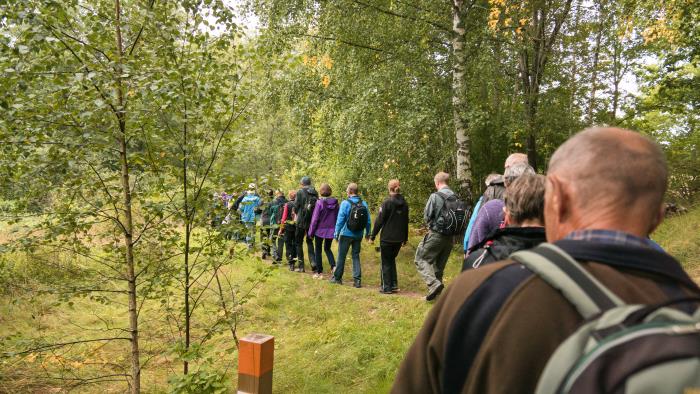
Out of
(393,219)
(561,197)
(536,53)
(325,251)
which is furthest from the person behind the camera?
(536,53)

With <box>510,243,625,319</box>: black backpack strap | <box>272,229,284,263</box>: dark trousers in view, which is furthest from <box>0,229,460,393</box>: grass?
<box>510,243,625,319</box>: black backpack strap

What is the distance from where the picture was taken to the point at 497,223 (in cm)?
382

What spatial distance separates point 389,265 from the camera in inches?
310

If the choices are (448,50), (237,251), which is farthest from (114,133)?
(448,50)

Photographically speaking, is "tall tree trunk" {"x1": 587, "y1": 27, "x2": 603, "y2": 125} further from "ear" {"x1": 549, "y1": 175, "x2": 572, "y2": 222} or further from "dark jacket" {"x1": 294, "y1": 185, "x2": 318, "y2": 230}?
"ear" {"x1": 549, "y1": 175, "x2": 572, "y2": 222}

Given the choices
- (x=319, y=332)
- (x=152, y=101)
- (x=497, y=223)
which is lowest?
(x=319, y=332)

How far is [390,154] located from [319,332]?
16.6 feet

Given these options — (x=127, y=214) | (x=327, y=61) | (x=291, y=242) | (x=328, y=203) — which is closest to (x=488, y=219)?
(x=127, y=214)

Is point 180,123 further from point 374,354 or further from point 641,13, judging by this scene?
point 641,13

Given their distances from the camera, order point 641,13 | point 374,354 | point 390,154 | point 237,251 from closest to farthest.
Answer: point 237,251, point 374,354, point 641,13, point 390,154

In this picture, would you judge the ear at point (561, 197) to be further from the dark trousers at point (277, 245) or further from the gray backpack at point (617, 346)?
the dark trousers at point (277, 245)

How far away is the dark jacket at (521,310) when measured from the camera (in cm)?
98

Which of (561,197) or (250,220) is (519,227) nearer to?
(561,197)

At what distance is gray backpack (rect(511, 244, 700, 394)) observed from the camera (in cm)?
81
